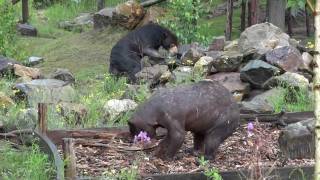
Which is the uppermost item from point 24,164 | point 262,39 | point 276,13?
point 276,13

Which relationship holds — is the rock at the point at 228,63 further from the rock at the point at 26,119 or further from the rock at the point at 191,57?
the rock at the point at 26,119

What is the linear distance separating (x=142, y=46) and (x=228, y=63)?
3855mm

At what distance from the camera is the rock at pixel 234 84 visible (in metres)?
10.3

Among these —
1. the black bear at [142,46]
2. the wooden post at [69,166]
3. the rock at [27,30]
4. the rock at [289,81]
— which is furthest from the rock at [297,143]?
the rock at [27,30]

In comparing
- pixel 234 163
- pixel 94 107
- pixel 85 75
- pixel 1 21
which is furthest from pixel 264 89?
pixel 1 21

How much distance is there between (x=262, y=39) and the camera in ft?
41.5

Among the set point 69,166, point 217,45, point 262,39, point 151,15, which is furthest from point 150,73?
point 69,166

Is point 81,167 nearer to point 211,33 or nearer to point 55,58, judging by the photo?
point 55,58

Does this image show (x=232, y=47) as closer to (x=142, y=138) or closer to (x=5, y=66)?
(x=5, y=66)

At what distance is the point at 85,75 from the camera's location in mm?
15344

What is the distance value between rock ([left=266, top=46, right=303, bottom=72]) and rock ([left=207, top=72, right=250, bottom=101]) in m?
0.59

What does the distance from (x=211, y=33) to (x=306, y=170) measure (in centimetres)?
1397

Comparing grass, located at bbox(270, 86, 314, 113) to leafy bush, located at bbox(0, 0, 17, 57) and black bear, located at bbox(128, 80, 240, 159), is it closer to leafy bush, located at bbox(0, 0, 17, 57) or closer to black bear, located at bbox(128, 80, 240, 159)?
black bear, located at bbox(128, 80, 240, 159)

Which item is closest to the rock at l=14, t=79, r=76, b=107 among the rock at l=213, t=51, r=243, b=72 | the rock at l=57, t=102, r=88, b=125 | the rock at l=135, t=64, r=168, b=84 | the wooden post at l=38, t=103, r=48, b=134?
the rock at l=57, t=102, r=88, b=125
